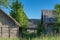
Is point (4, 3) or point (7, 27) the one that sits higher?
point (4, 3)

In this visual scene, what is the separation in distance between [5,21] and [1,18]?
818mm

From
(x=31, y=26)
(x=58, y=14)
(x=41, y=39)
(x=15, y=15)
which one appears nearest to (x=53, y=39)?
(x=41, y=39)

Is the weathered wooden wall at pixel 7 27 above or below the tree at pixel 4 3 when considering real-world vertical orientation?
below

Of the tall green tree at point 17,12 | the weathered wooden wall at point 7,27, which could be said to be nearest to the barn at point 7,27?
the weathered wooden wall at point 7,27

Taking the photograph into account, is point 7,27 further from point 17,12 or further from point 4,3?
point 17,12

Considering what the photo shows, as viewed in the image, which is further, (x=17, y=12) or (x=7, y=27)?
(x=17, y=12)

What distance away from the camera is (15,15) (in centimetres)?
5025

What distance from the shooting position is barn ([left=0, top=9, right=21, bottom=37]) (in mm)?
34688

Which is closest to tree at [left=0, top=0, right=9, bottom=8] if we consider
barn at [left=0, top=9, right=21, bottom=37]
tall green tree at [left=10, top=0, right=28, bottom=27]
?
barn at [left=0, top=9, right=21, bottom=37]

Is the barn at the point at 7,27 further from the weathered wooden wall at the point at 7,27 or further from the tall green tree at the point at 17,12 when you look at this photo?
the tall green tree at the point at 17,12

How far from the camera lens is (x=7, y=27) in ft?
115

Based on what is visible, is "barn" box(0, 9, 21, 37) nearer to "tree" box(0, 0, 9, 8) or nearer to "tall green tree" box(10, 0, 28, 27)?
"tree" box(0, 0, 9, 8)

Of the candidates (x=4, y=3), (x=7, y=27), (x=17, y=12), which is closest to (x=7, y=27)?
(x=7, y=27)

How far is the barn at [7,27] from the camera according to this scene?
34.7 meters
